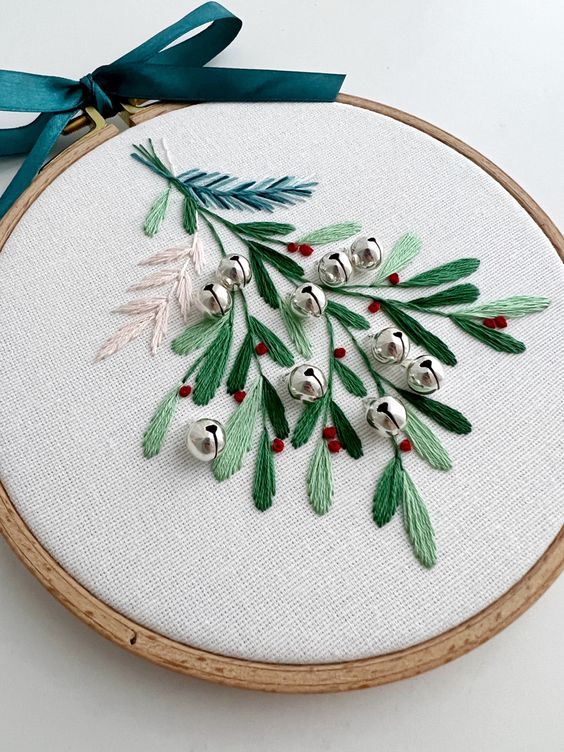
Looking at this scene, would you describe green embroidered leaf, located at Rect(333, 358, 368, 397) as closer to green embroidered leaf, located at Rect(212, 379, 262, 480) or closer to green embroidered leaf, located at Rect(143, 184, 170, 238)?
green embroidered leaf, located at Rect(212, 379, 262, 480)

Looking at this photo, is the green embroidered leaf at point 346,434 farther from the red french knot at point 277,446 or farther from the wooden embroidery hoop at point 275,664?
the wooden embroidery hoop at point 275,664

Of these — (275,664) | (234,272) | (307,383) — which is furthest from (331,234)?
(275,664)

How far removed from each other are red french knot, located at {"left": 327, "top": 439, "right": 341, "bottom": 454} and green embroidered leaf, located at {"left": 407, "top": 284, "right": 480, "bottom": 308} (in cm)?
23

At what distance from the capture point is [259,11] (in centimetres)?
151

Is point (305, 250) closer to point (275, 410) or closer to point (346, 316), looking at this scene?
point (346, 316)

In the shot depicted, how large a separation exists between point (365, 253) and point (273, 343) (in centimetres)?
18

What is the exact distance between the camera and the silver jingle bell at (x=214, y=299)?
103 cm

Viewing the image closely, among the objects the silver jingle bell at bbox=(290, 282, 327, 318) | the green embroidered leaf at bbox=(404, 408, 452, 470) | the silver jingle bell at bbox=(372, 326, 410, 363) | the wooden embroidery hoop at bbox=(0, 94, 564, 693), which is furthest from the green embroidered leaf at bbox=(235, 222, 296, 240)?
the wooden embroidery hoop at bbox=(0, 94, 564, 693)

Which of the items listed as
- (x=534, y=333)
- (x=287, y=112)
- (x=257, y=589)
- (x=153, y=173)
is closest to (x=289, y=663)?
(x=257, y=589)

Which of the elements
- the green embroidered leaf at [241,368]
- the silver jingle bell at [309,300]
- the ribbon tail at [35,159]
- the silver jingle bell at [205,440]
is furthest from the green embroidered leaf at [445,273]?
the ribbon tail at [35,159]

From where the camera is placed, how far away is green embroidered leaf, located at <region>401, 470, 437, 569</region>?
919 millimetres

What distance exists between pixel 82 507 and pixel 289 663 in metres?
0.30

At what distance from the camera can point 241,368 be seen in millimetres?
1019

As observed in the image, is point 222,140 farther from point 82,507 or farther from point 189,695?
point 189,695
